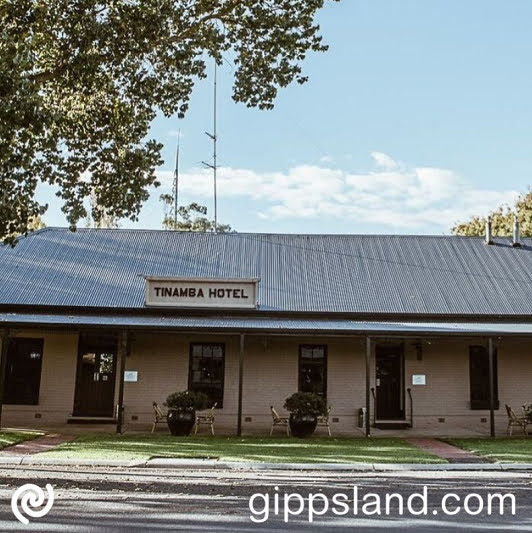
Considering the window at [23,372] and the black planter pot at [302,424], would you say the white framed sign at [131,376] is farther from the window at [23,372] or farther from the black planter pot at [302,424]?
the black planter pot at [302,424]

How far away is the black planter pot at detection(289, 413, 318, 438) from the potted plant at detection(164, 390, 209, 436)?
2.33 metres

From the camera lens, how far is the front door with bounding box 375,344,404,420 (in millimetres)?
18891

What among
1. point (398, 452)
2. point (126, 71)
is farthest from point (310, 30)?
point (398, 452)

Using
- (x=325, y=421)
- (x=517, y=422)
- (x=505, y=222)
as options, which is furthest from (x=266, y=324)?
(x=505, y=222)

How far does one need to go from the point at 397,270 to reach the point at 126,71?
39.2ft

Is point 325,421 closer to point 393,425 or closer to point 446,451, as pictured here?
point 393,425

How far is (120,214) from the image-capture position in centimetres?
1354

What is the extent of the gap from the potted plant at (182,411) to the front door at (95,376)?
10.1ft

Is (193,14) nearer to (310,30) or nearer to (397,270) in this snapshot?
(310,30)

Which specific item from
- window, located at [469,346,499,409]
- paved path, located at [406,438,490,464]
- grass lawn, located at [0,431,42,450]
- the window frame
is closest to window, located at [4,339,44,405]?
grass lawn, located at [0,431,42,450]

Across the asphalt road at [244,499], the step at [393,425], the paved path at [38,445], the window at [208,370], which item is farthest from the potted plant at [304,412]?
the paved path at [38,445]

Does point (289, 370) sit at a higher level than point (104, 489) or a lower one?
higher

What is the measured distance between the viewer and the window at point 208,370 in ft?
61.2

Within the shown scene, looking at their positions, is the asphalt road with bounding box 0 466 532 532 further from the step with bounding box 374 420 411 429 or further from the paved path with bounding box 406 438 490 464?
the step with bounding box 374 420 411 429
